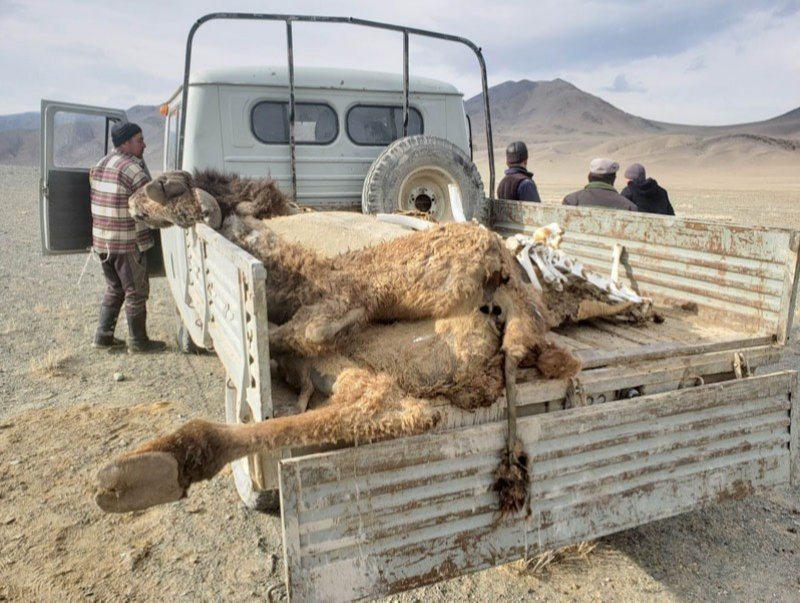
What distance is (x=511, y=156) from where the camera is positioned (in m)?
5.84

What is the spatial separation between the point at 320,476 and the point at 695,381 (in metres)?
1.66

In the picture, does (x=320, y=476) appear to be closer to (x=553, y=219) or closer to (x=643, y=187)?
(x=553, y=219)

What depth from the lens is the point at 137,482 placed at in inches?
73.9

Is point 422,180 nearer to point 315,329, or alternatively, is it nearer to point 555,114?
point 315,329

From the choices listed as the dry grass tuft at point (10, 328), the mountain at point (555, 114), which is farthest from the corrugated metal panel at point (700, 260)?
the mountain at point (555, 114)

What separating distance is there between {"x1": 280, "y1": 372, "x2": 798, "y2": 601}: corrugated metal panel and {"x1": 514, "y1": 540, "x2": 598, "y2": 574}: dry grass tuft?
1.95 feet

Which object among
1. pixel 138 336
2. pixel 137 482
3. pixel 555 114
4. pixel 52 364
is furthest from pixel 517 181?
pixel 555 114

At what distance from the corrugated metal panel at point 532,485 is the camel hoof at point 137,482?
1.06ft

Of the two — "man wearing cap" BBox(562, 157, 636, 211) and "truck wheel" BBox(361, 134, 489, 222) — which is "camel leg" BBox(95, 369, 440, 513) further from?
"man wearing cap" BBox(562, 157, 636, 211)

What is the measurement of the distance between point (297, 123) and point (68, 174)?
2.37 meters

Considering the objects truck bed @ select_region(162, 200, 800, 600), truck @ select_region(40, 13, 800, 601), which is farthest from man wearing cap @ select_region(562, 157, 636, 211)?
truck bed @ select_region(162, 200, 800, 600)

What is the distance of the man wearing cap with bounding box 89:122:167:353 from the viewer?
5.64 m

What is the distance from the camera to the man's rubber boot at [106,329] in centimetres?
613

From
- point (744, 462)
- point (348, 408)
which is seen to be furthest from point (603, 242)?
point (348, 408)
